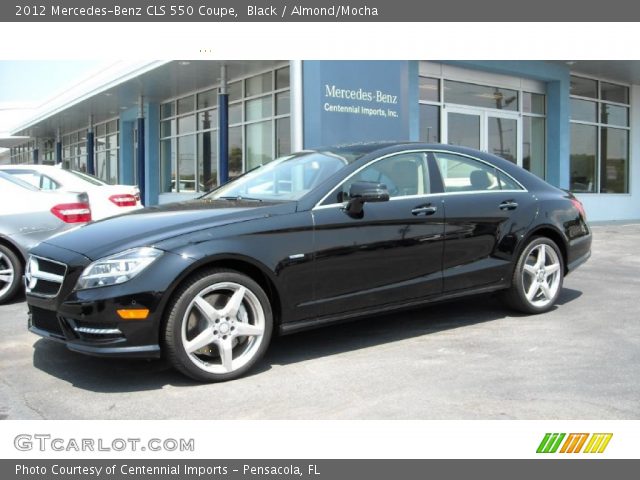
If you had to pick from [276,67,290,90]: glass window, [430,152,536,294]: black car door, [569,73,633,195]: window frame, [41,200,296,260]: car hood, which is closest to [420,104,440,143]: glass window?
[276,67,290,90]: glass window

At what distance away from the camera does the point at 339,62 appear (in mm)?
11328

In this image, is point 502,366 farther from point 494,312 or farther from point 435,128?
point 435,128

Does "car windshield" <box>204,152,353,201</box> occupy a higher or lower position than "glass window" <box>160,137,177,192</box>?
lower

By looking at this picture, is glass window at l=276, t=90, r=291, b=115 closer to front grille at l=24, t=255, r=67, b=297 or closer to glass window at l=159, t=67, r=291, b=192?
glass window at l=159, t=67, r=291, b=192

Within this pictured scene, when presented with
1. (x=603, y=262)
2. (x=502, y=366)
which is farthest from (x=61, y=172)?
(x=603, y=262)

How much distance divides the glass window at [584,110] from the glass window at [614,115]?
0.39 metres

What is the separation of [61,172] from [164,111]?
12.6 meters

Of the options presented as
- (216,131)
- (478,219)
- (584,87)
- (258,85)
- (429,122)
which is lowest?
(478,219)

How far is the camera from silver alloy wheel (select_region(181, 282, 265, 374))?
3848 mm

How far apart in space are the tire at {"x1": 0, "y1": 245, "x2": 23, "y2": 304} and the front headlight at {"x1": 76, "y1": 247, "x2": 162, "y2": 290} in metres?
3.16

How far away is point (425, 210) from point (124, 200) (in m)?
4.22

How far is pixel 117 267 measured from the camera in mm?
3719

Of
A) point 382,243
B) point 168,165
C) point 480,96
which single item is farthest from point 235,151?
point 382,243

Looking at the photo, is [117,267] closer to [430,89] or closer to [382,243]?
[382,243]
